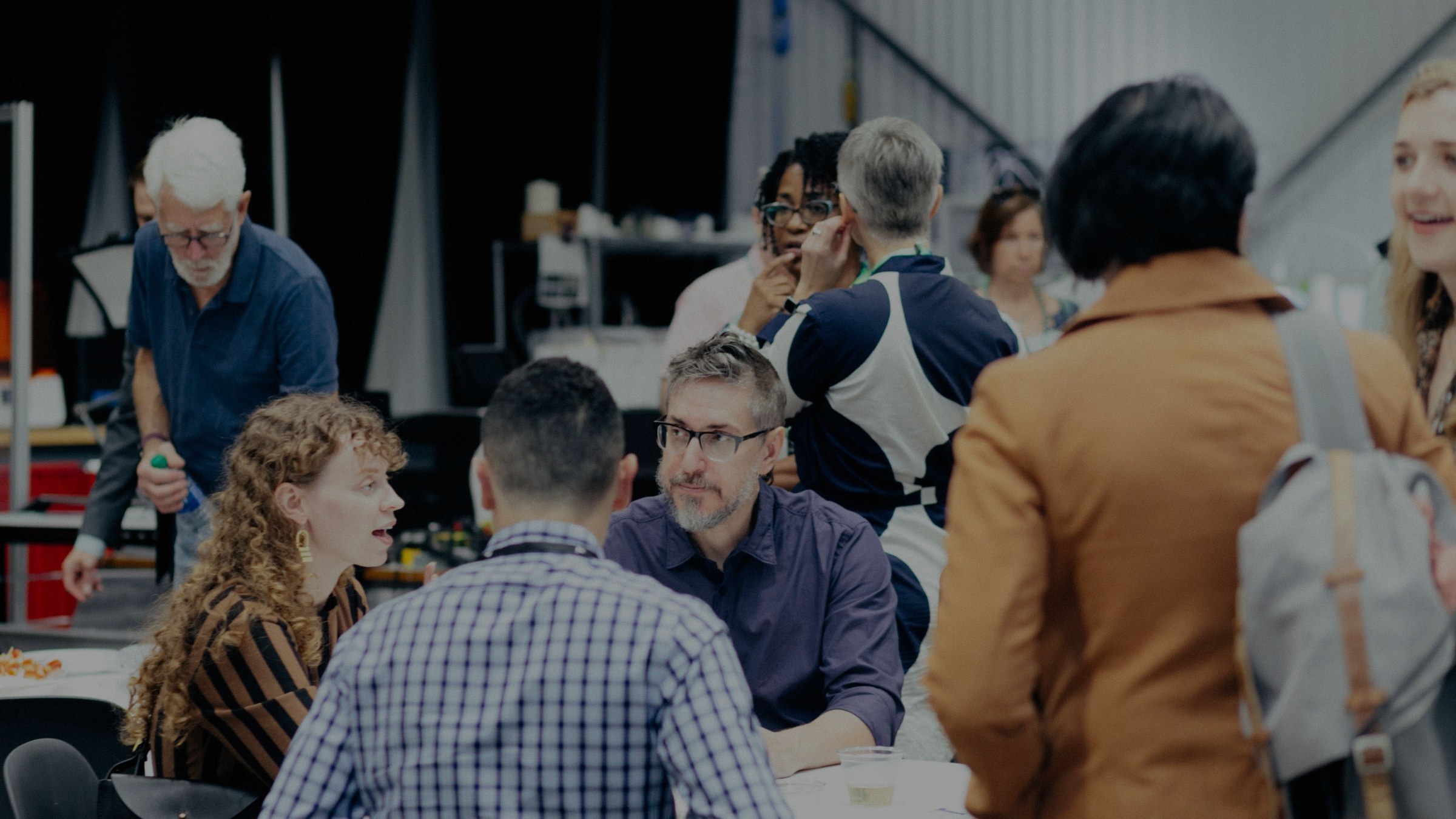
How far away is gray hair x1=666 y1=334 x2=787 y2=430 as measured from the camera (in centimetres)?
242

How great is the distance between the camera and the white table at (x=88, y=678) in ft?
8.31

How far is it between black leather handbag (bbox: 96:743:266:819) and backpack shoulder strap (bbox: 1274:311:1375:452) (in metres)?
1.50

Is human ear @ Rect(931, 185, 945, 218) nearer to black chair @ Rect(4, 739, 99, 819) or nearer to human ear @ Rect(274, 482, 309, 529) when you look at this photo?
human ear @ Rect(274, 482, 309, 529)

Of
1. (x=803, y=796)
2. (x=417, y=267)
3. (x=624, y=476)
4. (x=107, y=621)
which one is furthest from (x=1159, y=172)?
(x=417, y=267)

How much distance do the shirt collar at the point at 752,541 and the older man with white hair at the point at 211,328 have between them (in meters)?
1.01

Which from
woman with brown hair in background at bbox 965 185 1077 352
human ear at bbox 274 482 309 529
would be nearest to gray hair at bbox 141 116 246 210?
human ear at bbox 274 482 309 529

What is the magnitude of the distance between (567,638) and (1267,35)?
8384mm

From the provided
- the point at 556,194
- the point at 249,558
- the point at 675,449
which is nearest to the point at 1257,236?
the point at 556,194

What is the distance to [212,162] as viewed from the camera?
9.17 ft

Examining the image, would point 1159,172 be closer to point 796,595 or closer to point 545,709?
point 545,709

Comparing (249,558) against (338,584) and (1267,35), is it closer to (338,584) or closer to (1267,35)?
(338,584)

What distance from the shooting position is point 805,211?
10.1ft

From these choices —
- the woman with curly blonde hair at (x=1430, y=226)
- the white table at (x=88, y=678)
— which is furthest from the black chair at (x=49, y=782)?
the woman with curly blonde hair at (x=1430, y=226)

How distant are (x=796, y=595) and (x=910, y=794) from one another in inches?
19.4
